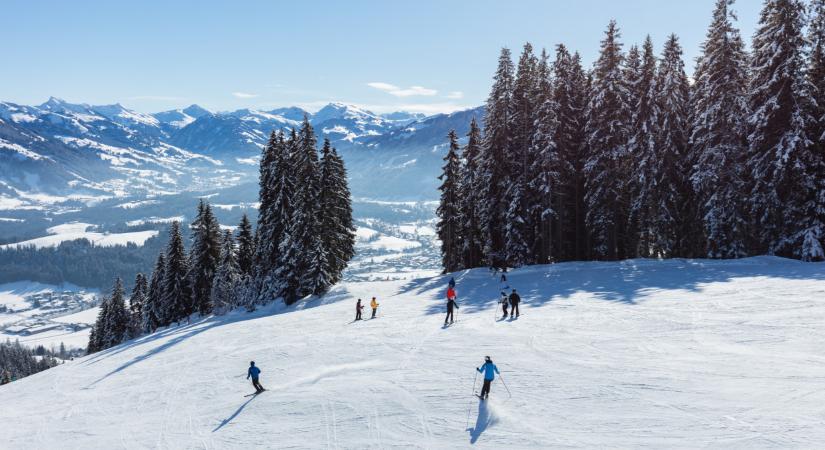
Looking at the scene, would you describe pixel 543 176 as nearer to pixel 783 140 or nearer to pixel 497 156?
pixel 497 156

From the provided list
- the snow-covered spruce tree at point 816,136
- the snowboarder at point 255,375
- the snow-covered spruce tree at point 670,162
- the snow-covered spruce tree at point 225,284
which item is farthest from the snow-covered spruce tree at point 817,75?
the snow-covered spruce tree at point 225,284

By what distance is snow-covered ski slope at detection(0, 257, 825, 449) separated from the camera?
42.5 feet

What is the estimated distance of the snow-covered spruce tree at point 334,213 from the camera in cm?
4262

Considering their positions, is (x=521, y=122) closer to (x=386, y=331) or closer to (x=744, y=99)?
(x=744, y=99)

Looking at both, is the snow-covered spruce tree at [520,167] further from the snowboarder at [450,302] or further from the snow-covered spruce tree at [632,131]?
the snowboarder at [450,302]

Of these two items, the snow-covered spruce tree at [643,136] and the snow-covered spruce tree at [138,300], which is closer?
the snow-covered spruce tree at [643,136]

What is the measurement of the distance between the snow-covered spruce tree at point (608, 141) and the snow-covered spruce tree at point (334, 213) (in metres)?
21.3

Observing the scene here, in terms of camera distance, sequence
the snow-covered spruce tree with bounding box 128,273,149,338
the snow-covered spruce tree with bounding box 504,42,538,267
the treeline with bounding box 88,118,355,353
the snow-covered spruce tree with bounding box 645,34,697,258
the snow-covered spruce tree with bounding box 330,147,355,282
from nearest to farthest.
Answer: the snow-covered spruce tree with bounding box 645,34,697,258, the snow-covered spruce tree with bounding box 504,42,538,267, the treeline with bounding box 88,118,355,353, the snow-covered spruce tree with bounding box 330,147,355,282, the snow-covered spruce tree with bounding box 128,273,149,338

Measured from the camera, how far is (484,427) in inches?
539

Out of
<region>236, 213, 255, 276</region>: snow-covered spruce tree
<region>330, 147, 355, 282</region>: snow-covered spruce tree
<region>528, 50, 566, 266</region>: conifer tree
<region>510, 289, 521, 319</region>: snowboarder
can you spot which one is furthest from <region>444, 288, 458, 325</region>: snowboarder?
<region>236, 213, 255, 276</region>: snow-covered spruce tree

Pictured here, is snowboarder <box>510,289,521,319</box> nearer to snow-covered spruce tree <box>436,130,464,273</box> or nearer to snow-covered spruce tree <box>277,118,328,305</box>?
snow-covered spruce tree <box>277,118,328,305</box>

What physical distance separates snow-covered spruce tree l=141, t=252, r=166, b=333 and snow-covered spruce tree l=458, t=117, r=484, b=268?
35.6 metres

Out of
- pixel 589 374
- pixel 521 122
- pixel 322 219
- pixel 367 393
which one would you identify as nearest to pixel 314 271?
pixel 322 219

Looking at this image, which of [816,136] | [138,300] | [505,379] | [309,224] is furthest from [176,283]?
[816,136]
